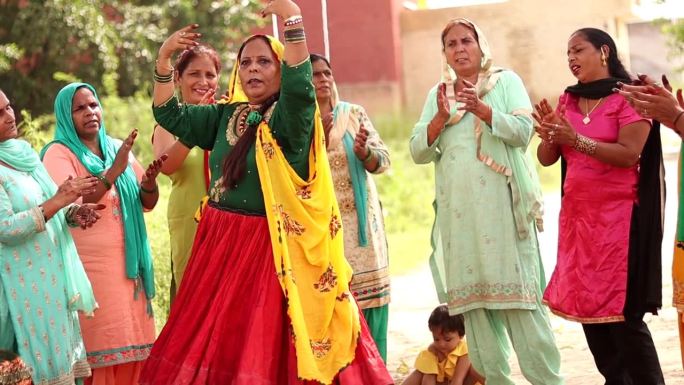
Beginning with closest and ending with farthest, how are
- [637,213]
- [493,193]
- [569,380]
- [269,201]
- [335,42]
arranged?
[269,201] < [637,213] < [493,193] < [569,380] < [335,42]

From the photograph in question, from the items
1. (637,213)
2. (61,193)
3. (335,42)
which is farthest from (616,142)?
(335,42)

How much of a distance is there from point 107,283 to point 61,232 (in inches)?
21.4

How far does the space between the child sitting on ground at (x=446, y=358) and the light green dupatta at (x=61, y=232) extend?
2.07 m

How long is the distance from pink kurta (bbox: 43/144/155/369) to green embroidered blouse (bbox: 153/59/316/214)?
0.93 metres

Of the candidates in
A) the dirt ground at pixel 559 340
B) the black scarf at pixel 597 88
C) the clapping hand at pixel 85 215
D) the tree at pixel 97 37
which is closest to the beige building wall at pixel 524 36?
the tree at pixel 97 37

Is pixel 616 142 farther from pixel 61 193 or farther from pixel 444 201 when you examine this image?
pixel 61 193

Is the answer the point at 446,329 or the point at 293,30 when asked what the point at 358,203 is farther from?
the point at 293,30

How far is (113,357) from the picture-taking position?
6.33 m

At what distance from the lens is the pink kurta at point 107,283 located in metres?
6.35

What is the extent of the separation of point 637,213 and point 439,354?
1.63 m

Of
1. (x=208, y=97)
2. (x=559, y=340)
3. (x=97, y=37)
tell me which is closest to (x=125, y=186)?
(x=208, y=97)

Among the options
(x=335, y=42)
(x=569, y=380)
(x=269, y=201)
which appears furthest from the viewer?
(x=335, y=42)

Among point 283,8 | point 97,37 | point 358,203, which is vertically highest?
point 97,37

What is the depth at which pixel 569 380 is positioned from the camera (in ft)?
23.9
